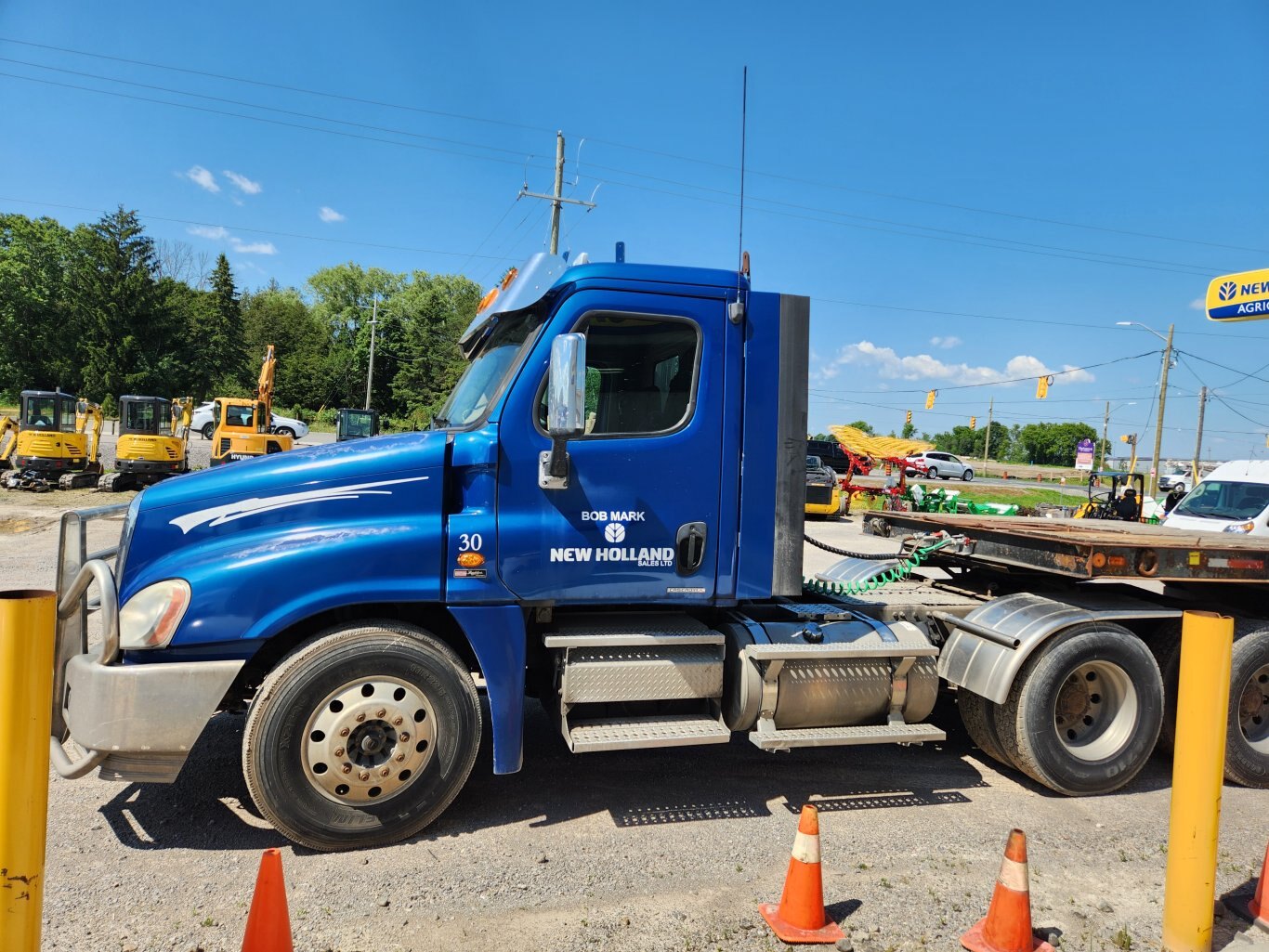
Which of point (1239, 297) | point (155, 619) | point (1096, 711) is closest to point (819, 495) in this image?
point (1239, 297)

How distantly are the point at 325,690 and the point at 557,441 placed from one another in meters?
1.60

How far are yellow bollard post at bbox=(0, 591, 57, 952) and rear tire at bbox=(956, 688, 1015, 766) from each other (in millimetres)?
4512

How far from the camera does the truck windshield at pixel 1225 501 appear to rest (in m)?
15.6

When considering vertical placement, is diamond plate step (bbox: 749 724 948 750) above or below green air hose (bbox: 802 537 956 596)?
below

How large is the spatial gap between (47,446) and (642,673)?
23.5 meters

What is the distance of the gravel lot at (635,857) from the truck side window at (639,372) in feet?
7.06

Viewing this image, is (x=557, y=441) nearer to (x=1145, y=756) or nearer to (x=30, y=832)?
(x=30, y=832)

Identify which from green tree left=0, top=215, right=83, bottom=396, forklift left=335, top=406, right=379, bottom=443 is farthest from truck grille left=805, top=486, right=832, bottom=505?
green tree left=0, top=215, right=83, bottom=396

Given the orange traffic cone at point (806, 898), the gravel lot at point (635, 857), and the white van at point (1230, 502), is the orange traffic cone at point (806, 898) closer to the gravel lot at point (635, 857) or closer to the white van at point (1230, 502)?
the gravel lot at point (635, 857)

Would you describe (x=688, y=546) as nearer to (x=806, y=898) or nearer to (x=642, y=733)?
(x=642, y=733)

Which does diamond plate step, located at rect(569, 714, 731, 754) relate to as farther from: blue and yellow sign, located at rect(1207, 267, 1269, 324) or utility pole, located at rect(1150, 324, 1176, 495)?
utility pole, located at rect(1150, 324, 1176, 495)

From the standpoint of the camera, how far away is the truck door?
4098 mm

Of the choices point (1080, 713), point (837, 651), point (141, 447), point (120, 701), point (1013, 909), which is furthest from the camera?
point (141, 447)

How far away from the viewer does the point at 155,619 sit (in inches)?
144
